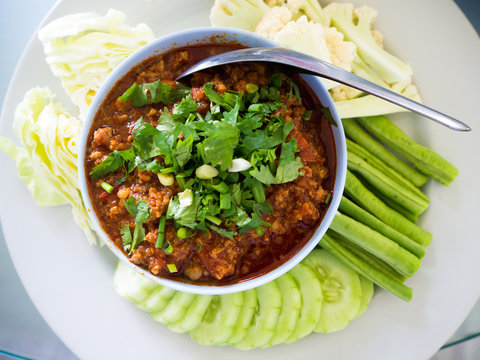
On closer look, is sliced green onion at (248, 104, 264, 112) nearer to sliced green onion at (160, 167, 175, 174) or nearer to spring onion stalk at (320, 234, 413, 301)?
sliced green onion at (160, 167, 175, 174)

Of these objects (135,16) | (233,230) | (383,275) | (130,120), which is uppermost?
(135,16)

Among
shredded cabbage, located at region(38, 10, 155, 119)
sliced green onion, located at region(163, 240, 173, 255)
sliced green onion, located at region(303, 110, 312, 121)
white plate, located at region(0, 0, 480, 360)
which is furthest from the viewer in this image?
white plate, located at region(0, 0, 480, 360)

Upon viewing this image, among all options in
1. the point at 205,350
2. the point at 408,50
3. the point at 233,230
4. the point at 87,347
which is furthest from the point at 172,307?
the point at 408,50

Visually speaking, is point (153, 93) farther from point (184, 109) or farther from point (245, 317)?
point (245, 317)

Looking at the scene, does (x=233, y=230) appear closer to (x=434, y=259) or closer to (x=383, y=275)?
(x=383, y=275)

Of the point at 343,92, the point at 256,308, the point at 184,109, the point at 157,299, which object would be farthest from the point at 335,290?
the point at 184,109

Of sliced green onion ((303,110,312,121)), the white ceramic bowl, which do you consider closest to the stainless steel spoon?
the white ceramic bowl

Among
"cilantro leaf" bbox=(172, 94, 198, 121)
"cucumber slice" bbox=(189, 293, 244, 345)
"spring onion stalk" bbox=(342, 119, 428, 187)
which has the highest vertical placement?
"cilantro leaf" bbox=(172, 94, 198, 121)
